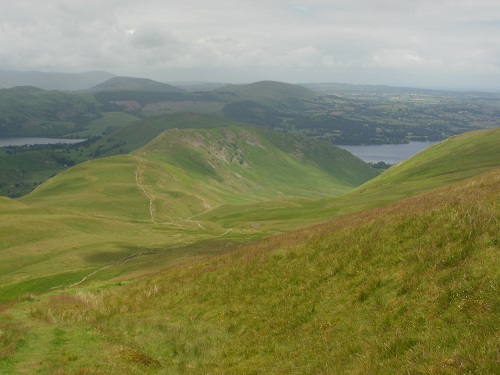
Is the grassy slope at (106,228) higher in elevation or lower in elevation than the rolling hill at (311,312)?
lower

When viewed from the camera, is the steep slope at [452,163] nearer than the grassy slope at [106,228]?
No

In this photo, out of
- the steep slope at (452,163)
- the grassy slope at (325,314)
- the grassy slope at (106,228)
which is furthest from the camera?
the steep slope at (452,163)

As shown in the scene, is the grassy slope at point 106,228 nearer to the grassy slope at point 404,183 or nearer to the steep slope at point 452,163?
the grassy slope at point 404,183

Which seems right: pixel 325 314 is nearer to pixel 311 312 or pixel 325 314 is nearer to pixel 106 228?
pixel 311 312

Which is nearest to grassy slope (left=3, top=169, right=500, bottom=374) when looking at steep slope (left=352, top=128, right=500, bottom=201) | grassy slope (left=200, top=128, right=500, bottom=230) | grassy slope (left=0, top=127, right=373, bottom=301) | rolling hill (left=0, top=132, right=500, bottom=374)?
rolling hill (left=0, top=132, right=500, bottom=374)

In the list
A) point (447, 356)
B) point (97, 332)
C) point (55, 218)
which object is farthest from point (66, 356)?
point (55, 218)

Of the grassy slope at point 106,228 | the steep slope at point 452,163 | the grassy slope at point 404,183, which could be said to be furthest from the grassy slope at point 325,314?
the steep slope at point 452,163

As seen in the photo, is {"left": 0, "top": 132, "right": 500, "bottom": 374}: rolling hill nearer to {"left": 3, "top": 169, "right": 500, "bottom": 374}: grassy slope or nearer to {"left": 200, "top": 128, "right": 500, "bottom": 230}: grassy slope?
{"left": 3, "top": 169, "right": 500, "bottom": 374}: grassy slope

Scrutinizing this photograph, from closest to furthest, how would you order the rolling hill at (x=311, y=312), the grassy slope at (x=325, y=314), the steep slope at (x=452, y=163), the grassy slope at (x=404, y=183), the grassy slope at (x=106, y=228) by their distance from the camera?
1. the grassy slope at (x=325, y=314)
2. the rolling hill at (x=311, y=312)
3. the grassy slope at (x=106, y=228)
4. the grassy slope at (x=404, y=183)
5. the steep slope at (x=452, y=163)

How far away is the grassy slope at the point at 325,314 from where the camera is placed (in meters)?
13.3

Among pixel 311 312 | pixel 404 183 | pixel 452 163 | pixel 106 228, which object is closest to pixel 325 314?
pixel 311 312

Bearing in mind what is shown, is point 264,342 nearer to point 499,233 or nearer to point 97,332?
point 97,332

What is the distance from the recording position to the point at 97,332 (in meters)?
22.2

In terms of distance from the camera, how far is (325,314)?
1862 cm
